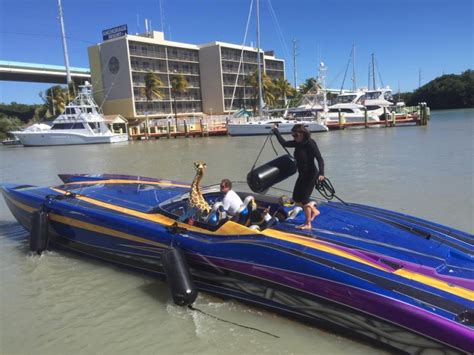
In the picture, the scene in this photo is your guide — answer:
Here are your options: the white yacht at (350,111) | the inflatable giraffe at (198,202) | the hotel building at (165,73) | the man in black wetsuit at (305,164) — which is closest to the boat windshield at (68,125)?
the hotel building at (165,73)

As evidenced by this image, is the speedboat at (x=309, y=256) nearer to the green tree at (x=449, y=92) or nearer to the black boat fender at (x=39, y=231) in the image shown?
the black boat fender at (x=39, y=231)

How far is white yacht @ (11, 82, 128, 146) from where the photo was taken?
4222 centimetres

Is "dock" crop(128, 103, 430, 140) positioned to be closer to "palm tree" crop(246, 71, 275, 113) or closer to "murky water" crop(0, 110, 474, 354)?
"palm tree" crop(246, 71, 275, 113)

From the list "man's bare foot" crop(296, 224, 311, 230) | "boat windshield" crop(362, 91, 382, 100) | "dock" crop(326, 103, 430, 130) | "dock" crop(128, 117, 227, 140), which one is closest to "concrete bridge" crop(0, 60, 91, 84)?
"dock" crop(128, 117, 227, 140)

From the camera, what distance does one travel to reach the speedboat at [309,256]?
325 cm

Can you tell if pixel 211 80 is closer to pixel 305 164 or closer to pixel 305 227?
pixel 305 164

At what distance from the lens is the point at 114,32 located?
2308 inches

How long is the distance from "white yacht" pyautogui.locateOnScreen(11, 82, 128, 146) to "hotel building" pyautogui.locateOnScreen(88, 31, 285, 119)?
12.2 metres

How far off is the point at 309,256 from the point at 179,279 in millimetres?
1445

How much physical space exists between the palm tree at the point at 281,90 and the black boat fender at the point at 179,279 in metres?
66.1

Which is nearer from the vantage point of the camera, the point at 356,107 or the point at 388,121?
the point at 388,121

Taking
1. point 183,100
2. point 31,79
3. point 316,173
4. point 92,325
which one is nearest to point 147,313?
point 92,325

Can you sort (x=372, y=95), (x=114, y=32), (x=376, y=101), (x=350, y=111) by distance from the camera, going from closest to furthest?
(x=350, y=111) → (x=376, y=101) → (x=372, y=95) → (x=114, y=32)

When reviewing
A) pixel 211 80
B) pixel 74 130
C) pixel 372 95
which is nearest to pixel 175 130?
pixel 74 130
